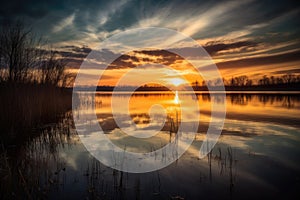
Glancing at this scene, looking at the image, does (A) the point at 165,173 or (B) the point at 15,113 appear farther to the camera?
(B) the point at 15,113

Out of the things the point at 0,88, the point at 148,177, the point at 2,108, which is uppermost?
the point at 0,88

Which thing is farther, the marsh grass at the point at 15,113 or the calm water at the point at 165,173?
the marsh grass at the point at 15,113

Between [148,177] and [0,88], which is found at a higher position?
[0,88]

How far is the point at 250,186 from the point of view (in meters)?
4.51

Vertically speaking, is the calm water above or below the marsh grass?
below

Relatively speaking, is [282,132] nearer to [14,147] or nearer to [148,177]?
[148,177]

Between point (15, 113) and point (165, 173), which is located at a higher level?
point (15, 113)

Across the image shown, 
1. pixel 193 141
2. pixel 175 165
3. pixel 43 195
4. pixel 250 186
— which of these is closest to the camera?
pixel 43 195

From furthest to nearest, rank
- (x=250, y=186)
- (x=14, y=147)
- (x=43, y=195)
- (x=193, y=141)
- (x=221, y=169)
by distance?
(x=193, y=141) < (x=14, y=147) < (x=221, y=169) < (x=250, y=186) < (x=43, y=195)

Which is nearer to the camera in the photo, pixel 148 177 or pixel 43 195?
pixel 43 195

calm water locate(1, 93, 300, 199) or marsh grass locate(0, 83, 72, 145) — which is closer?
calm water locate(1, 93, 300, 199)

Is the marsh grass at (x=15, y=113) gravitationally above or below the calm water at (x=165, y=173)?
above

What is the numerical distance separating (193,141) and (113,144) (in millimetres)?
2922

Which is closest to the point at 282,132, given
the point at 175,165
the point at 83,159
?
the point at 175,165
